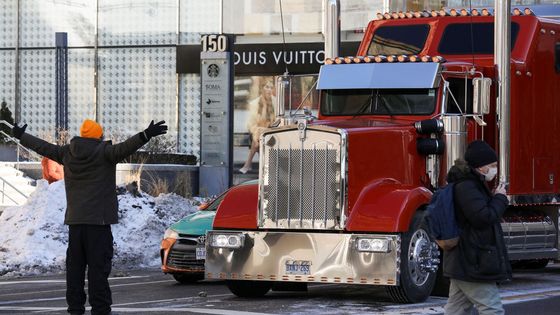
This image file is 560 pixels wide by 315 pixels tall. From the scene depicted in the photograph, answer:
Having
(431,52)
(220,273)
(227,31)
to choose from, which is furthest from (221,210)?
(227,31)

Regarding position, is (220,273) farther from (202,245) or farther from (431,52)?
(431,52)

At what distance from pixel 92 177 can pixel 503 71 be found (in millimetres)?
6420


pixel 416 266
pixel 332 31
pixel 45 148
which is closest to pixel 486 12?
pixel 332 31

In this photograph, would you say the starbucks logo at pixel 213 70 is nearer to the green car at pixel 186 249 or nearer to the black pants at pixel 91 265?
the green car at pixel 186 249

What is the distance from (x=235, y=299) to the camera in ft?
50.9

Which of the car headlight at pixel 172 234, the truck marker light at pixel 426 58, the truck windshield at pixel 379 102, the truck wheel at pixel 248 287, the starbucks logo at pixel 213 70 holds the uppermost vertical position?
the starbucks logo at pixel 213 70

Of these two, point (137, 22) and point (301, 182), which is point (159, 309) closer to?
point (301, 182)

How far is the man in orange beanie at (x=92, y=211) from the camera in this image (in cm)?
1220

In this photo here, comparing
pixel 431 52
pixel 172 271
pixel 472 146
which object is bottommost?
pixel 172 271

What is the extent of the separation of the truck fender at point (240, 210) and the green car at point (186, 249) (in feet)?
5.10

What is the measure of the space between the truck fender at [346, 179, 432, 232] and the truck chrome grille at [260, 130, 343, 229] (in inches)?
9.4

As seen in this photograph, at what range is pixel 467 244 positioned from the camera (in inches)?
377

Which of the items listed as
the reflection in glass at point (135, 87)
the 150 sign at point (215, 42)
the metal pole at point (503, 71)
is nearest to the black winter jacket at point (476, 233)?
the metal pole at point (503, 71)

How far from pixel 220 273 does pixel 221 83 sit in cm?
1491
